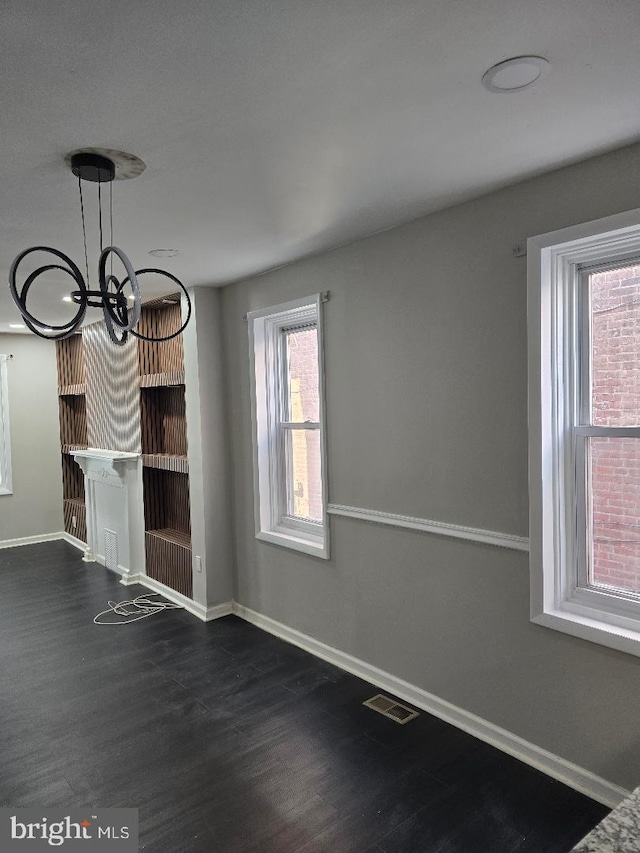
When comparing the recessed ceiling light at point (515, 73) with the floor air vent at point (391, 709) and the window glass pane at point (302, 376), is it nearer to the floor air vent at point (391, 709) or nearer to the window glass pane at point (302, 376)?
the window glass pane at point (302, 376)

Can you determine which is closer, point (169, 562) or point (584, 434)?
Result: point (584, 434)

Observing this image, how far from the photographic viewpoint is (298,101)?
1614 millimetres

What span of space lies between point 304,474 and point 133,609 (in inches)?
71.3

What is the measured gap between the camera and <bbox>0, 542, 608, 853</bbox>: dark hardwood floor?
6.91 feet

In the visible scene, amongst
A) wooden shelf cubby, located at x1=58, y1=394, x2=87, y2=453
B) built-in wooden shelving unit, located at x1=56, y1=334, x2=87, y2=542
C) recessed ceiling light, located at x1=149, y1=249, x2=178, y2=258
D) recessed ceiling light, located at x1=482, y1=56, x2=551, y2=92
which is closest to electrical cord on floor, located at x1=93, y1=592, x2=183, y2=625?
built-in wooden shelving unit, located at x1=56, y1=334, x2=87, y2=542

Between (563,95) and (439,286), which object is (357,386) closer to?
(439,286)

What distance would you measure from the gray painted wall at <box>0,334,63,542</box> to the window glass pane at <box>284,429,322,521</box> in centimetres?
418

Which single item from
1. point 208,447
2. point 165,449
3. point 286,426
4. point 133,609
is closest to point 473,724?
point 286,426

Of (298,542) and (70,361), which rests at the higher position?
(70,361)

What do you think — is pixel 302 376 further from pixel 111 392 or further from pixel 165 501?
pixel 111 392

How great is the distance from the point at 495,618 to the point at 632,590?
1.90ft

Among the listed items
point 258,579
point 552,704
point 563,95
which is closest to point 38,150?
point 563,95

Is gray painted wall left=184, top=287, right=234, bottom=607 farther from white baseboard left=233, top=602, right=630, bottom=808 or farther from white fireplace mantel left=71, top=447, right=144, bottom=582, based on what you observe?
white fireplace mantel left=71, top=447, right=144, bottom=582

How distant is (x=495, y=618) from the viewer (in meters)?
2.56
